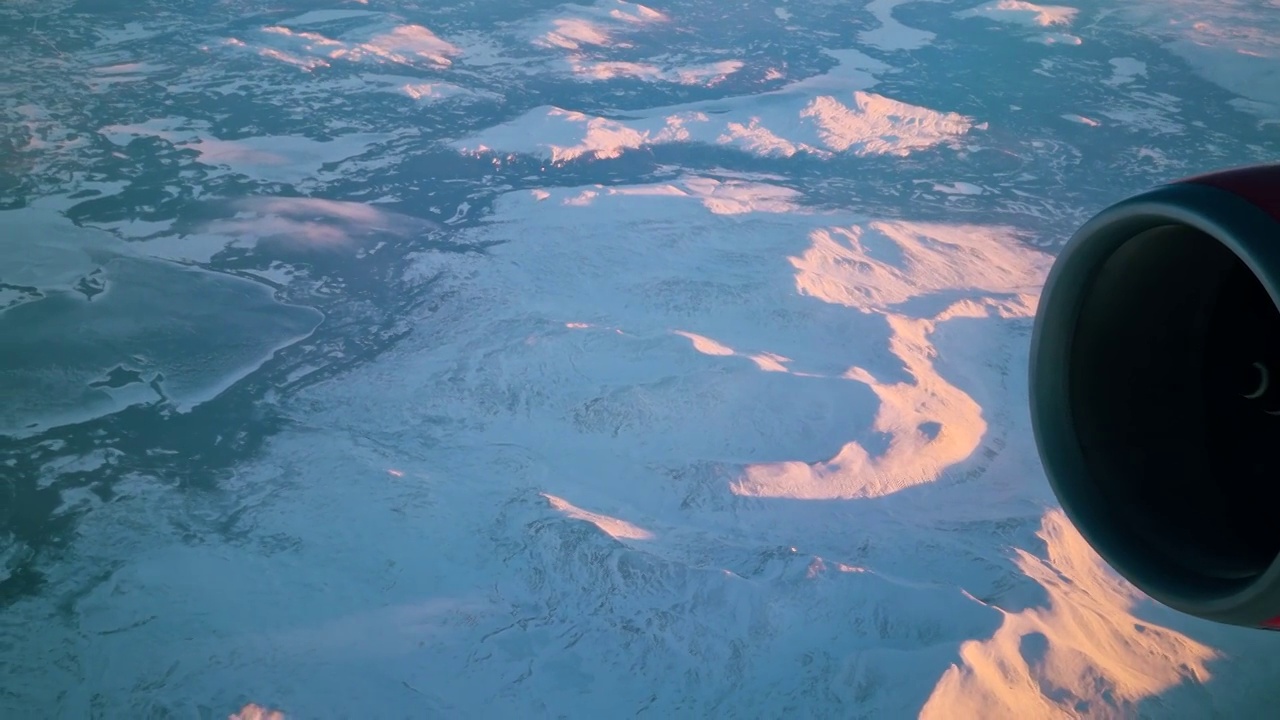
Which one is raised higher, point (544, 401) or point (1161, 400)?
point (1161, 400)

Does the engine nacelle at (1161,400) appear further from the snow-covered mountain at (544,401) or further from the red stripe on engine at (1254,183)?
the snow-covered mountain at (544,401)

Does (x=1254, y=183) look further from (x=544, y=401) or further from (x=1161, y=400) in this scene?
(x=544, y=401)

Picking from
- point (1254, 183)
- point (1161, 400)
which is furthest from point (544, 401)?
point (1254, 183)

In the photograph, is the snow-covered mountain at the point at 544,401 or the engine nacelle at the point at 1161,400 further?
the snow-covered mountain at the point at 544,401

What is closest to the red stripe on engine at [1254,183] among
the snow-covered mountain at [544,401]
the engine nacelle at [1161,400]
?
the engine nacelle at [1161,400]

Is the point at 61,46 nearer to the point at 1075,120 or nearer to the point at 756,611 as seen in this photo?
the point at 756,611

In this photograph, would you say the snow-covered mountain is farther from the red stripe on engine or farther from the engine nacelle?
the red stripe on engine

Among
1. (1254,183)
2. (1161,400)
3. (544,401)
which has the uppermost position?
(1254,183)

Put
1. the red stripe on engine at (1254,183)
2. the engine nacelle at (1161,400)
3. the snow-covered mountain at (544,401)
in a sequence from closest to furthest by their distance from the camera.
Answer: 1. the red stripe on engine at (1254,183)
2. the engine nacelle at (1161,400)
3. the snow-covered mountain at (544,401)
